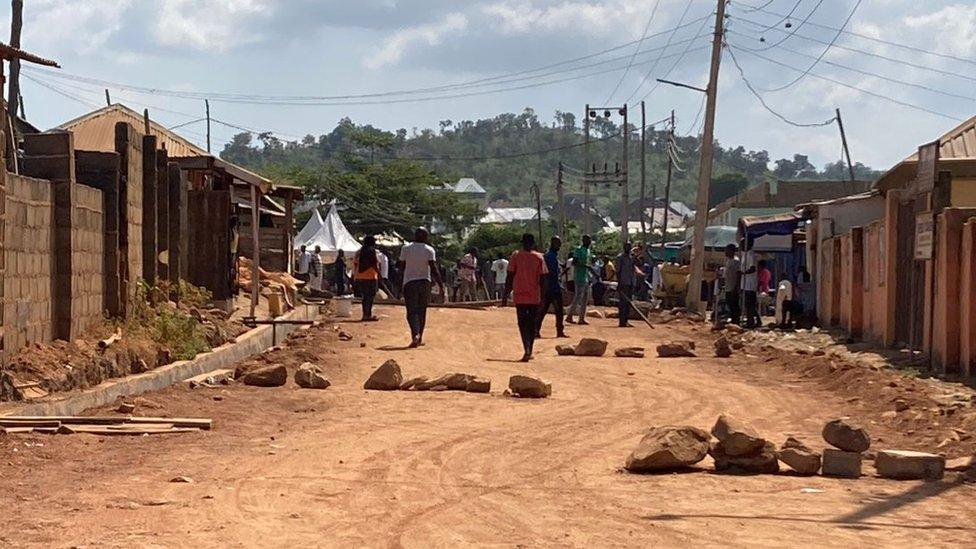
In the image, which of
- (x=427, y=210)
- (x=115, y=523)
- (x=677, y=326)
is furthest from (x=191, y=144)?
(x=427, y=210)

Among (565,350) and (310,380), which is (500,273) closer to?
(565,350)

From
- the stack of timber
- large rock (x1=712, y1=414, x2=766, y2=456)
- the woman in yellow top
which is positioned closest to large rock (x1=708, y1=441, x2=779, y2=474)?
large rock (x1=712, y1=414, x2=766, y2=456)

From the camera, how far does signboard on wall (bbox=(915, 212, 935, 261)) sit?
53.6 ft

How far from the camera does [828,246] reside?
27719 mm

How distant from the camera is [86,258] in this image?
52.4 feet

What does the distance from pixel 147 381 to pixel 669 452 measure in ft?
22.6

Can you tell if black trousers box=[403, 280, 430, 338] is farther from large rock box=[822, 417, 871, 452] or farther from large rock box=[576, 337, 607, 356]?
large rock box=[822, 417, 871, 452]

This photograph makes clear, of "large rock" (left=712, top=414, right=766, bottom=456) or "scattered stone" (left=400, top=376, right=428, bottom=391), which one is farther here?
"scattered stone" (left=400, top=376, right=428, bottom=391)

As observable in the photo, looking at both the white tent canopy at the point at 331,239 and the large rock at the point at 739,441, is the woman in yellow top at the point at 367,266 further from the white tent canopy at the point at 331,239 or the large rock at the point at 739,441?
the white tent canopy at the point at 331,239

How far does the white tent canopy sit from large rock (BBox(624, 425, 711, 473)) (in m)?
40.8

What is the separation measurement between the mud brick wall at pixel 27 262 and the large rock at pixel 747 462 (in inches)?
259

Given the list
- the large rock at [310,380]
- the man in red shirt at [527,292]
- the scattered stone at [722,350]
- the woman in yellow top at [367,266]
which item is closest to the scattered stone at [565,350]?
the man in red shirt at [527,292]

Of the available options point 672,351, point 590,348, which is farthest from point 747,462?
point 672,351

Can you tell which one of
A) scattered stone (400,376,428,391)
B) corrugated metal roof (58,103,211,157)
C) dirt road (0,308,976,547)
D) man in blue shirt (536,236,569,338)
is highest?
corrugated metal roof (58,103,211,157)
